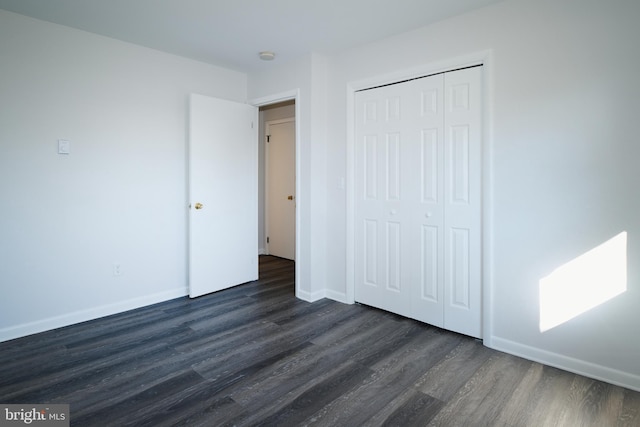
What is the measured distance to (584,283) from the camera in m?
2.21

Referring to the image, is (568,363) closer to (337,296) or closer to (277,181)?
(337,296)

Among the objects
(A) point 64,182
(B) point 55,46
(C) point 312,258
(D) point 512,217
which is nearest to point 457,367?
(D) point 512,217

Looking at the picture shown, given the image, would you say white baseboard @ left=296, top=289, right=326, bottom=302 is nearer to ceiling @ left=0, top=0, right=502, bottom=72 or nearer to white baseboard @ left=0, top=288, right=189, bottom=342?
white baseboard @ left=0, top=288, right=189, bottom=342

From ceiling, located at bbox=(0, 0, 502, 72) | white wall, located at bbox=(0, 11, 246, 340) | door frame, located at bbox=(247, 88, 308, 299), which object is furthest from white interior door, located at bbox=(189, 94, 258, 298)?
ceiling, located at bbox=(0, 0, 502, 72)

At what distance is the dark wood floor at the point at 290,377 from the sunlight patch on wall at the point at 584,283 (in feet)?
1.23

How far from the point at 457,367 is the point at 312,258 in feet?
5.63

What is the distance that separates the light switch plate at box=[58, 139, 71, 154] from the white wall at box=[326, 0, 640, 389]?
3065 mm

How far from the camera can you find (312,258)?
3600 millimetres

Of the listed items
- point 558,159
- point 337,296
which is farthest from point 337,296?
point 558,159

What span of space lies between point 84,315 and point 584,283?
3834 millimetres

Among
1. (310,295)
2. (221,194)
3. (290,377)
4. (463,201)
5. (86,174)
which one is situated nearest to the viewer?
(290,377)

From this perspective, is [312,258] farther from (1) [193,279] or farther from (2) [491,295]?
(2) [491,295]

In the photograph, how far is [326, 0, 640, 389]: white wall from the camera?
206cm

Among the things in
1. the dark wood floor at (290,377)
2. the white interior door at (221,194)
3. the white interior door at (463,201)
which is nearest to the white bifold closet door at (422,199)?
the white interior door at (463,201)
